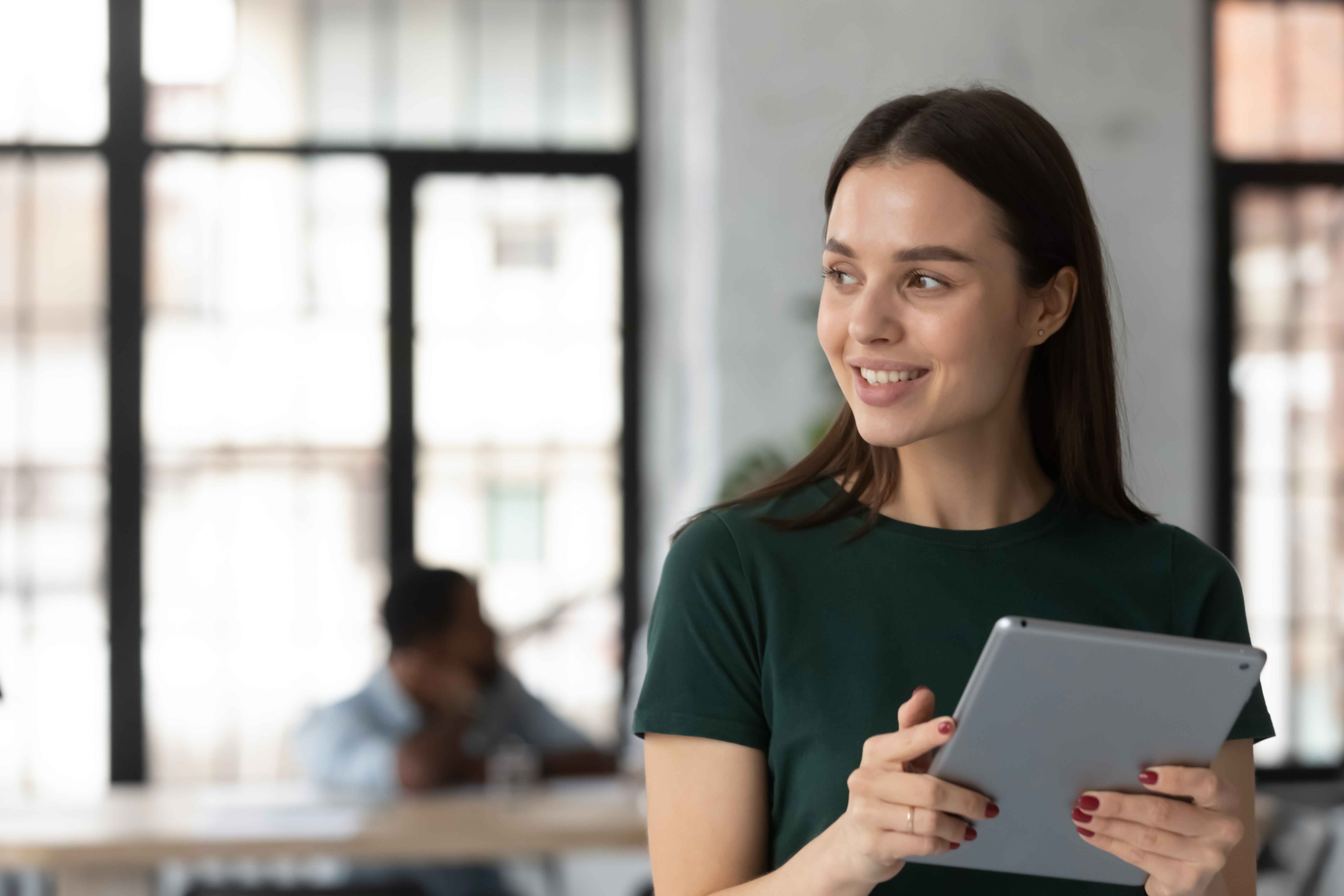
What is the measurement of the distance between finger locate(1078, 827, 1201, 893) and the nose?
446 mm

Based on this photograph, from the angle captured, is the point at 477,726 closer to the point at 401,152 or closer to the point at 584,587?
the point at 584,587

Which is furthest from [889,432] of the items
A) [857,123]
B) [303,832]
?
[857,123]

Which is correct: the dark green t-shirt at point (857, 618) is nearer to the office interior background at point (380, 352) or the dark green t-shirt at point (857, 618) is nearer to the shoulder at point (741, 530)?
the shoulder at point (741, 530)

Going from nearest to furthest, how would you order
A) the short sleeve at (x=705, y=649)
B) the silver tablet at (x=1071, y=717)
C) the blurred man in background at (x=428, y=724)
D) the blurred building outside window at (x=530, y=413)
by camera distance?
the silver tablet at (x=1071, y=717) < the short sleeve at (x=705, y=649) < the blurred man in background at (x=428, y=724) < the blurred building outside window at (x=530, y=413)

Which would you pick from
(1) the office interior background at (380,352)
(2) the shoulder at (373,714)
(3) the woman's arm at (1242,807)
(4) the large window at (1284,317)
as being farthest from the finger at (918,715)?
(4) the large window at (1284,317)

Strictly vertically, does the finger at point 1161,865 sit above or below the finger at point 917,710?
below

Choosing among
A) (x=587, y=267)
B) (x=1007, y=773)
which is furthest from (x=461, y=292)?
(x=1007, y=773)

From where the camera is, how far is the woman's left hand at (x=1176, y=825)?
0.99m

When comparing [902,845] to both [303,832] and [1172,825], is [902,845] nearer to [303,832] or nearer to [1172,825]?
[1172,825]

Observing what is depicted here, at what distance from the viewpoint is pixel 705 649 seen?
1144 millimetres

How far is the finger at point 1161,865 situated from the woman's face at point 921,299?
0.37 meters

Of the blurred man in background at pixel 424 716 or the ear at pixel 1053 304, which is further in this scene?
the blurred man in background at pixel 424 716

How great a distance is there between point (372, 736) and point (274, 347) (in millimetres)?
1800

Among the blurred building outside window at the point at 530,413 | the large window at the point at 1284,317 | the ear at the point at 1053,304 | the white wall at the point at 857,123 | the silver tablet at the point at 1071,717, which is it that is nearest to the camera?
the silver tablet at the point at 1071,717
